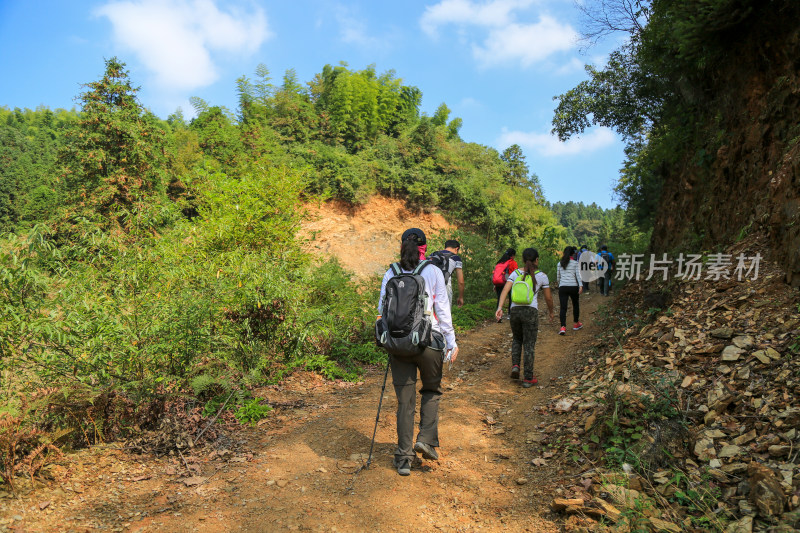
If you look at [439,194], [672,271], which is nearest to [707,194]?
[672,271]

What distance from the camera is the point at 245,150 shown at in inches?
1062

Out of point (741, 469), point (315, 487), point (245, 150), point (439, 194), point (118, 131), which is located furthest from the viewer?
point (439, 194)

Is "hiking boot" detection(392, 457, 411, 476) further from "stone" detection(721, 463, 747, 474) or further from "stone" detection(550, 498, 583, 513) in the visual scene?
"stone" detection(721, 463, 747, 474)

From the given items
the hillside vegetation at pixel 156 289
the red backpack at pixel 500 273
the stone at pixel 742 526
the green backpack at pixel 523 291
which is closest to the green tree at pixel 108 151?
the hillside vegetation at pixel 156 289

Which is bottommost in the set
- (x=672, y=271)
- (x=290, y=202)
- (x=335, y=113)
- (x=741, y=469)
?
(x=741, y=469)

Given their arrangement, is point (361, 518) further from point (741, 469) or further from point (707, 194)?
point (707, 194)

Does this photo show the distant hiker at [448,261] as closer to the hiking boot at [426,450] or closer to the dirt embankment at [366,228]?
the hiking boot at [426,450]

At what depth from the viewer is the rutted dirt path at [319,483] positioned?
10.6 feet

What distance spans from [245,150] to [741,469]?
27.7 m

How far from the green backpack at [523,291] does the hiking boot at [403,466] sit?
3.24 m

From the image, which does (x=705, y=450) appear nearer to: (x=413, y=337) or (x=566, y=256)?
(x=413, y=337)

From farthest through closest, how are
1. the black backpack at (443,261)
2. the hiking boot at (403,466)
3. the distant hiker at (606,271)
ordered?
the distant hiker at (606,271), the black backpack at (443,261), the hiking boot at (403,466)

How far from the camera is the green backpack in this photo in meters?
6.46

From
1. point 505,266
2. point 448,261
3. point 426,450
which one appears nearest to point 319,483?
point 426,450
